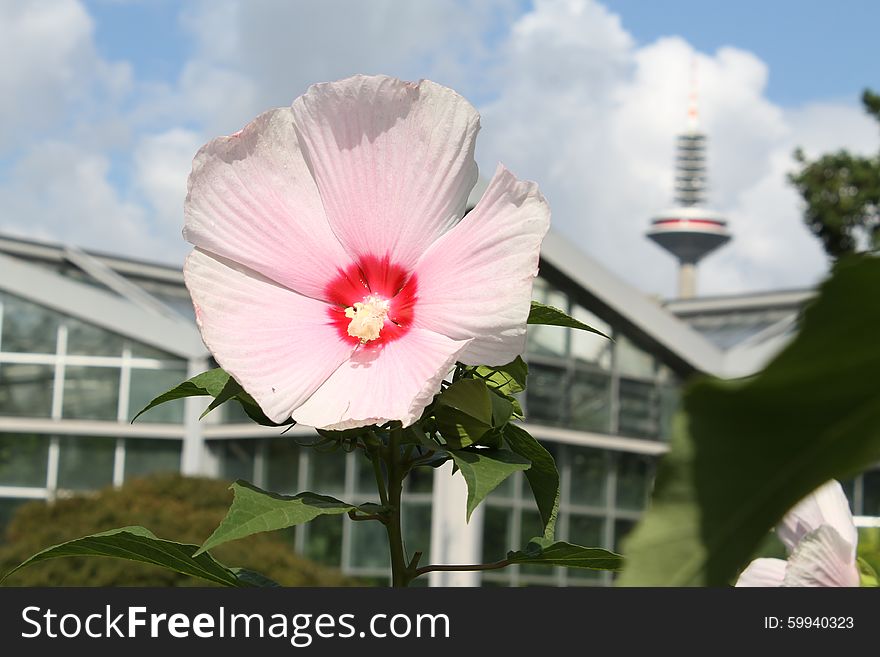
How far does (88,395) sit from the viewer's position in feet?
57.3

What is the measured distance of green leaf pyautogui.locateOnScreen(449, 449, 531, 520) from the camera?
52 cm

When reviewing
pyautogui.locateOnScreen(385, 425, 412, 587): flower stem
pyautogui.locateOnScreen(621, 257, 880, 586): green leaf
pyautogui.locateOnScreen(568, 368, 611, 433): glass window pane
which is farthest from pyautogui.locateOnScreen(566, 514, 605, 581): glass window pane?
pyautogui.locateOnScreen(621, 257, 880, 586): green leaf

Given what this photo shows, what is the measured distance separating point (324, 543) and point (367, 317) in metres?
16.5

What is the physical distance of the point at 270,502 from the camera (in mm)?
547

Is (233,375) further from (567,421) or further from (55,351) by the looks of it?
(55,351)

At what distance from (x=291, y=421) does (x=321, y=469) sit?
648 inches

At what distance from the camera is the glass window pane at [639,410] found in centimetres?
1750

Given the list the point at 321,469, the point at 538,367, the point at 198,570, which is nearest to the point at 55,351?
the point at 321,469

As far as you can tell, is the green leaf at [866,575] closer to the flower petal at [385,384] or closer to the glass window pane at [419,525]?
the flower petal at [385,384]

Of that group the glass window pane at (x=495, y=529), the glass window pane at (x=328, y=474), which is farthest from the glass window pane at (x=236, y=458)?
the glass window pane at (x=495, y=529)

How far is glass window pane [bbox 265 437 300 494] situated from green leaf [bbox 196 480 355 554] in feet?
55.1

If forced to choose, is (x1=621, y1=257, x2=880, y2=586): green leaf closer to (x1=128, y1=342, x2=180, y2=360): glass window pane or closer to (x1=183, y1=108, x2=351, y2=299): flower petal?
(x1=183, y1=108, x2=351, y2=299): flower petal

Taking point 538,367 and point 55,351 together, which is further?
point 55,351

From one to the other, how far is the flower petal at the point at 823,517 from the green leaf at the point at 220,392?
0.87 ft
